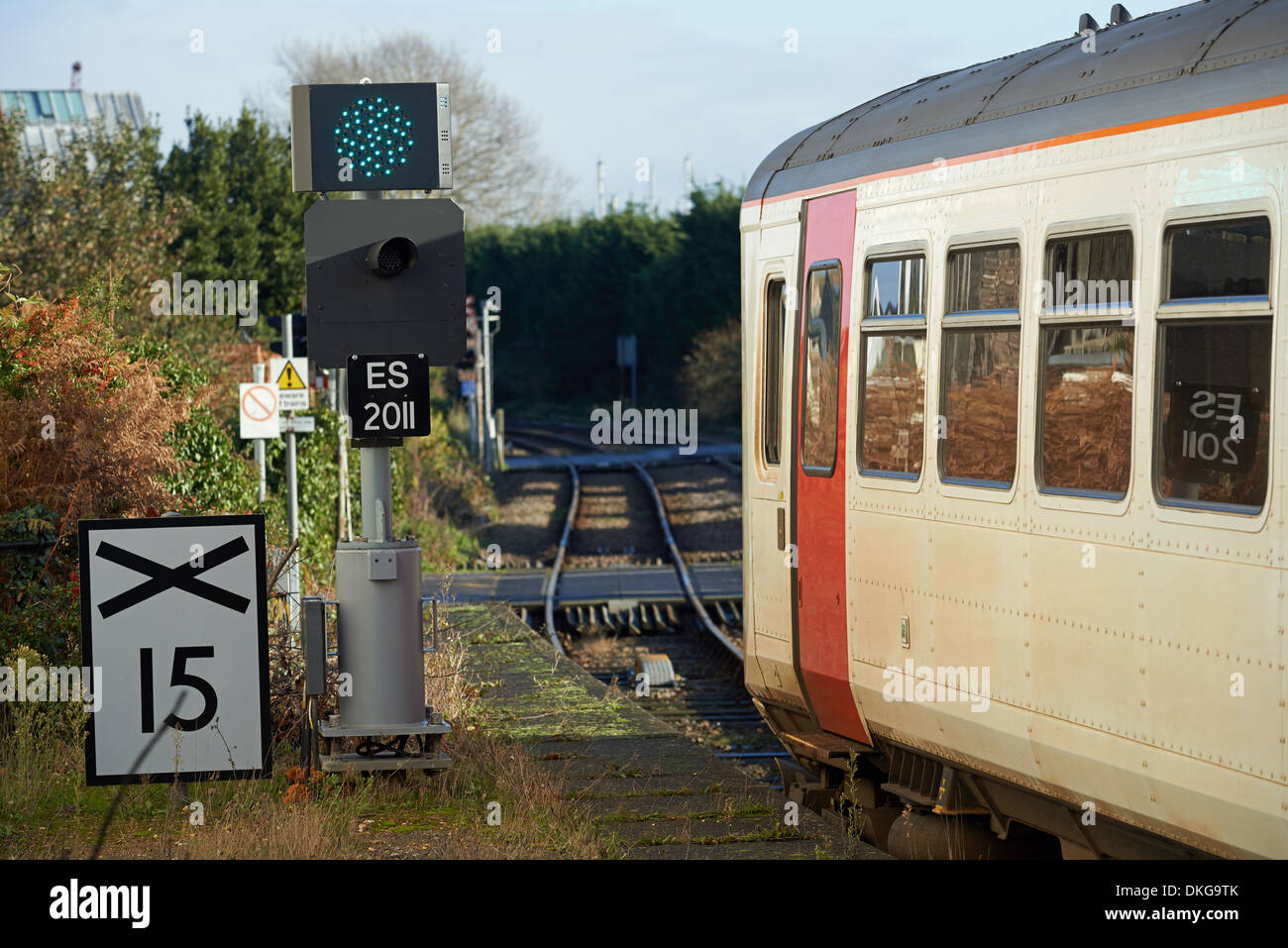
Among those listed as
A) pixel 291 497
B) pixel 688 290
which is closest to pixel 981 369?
pixel 291 497

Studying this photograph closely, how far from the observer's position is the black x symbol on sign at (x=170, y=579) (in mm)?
6676

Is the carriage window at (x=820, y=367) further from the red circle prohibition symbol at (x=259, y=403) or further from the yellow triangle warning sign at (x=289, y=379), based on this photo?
the yellow triangle warning sign at (x=289, y=379)

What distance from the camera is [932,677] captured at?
24.0 ft

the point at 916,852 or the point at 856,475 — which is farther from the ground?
the point at 856,475

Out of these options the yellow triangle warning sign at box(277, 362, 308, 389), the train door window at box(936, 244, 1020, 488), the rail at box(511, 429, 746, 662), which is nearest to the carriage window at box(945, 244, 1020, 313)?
the train door window at box(936, 244, 1020, 488)

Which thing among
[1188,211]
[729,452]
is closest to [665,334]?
[729,452]

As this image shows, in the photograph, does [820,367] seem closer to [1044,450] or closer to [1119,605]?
[1044,450]

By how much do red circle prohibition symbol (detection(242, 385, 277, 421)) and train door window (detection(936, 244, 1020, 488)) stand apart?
10484 millimetres

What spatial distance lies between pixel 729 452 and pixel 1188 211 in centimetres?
3809

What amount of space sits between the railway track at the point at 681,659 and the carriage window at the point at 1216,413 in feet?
16.7

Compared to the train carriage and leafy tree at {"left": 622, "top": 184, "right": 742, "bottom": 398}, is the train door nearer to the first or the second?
the train carriage

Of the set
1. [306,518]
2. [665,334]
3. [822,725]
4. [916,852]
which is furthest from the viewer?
[665,334]
